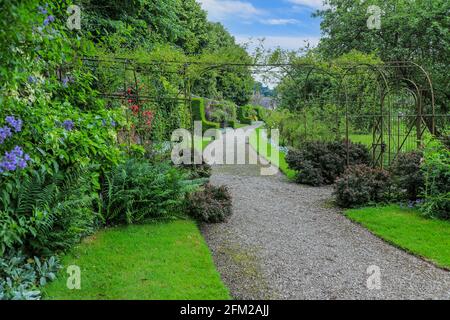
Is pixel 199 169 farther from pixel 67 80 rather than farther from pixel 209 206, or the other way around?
pixel 67 80

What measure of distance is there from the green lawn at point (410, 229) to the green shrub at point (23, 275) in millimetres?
4280

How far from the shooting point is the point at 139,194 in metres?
5.66

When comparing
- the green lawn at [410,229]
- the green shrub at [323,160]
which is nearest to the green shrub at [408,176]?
the green lawn at [410,229]

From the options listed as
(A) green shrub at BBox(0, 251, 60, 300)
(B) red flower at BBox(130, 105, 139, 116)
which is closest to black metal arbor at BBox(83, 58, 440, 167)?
(B) red flower at BBox(130, 105, 139, 116)

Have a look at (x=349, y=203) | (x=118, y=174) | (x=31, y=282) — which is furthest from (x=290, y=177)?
(x=31, y=282)

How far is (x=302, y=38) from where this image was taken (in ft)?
50.1

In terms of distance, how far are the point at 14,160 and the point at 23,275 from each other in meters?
1.10

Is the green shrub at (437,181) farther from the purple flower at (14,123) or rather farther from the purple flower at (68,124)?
the purple flower at (14,123)

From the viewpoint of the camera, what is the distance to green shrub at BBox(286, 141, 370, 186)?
30.8ft

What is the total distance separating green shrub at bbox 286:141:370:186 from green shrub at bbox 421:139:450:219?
290 centimetres

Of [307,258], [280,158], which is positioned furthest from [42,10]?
[280,158]

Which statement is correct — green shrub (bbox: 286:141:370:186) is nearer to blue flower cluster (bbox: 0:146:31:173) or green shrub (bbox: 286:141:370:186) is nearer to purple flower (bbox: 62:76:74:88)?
purple flower (bbox: 62:76:74:88)
